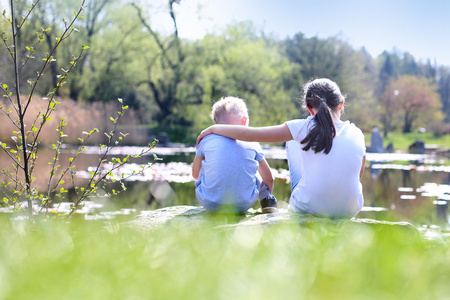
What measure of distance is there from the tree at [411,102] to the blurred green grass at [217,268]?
186 feet

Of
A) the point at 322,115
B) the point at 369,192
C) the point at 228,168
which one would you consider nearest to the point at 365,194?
the point at 369,192

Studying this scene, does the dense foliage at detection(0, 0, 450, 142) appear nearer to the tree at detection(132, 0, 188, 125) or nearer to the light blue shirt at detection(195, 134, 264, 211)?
the tree at detection(132, 0, 188, 125)

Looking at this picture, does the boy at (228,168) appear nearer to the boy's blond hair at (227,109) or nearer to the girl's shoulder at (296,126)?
the boy's blond hair at (227,109)

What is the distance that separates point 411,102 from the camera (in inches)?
2249

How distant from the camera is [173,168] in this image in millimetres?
14047

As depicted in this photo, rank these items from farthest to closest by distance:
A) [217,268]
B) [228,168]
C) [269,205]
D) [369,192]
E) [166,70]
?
[166,70] → [369,192] → [269,205] → [228,168] → [217,268]

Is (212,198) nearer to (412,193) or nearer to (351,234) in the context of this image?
(351,234)

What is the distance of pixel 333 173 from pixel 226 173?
1056 millimetres

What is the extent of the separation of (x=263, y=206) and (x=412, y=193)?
20.6ft

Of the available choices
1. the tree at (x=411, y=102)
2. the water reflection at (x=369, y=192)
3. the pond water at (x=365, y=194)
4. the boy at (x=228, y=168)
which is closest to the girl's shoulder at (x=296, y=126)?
the boy at (x=228, y=168)

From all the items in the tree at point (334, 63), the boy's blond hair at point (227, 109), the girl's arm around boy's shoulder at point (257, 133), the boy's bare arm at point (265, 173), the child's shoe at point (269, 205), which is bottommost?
the child's shoe at point (269, 205)

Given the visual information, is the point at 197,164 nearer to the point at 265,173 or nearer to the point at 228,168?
the point at 228,168

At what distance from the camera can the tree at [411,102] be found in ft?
186

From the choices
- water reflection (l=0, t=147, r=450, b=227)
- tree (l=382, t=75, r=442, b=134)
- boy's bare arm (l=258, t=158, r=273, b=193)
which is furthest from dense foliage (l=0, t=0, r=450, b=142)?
tree (l=382, t=75, r=442, b=134)
